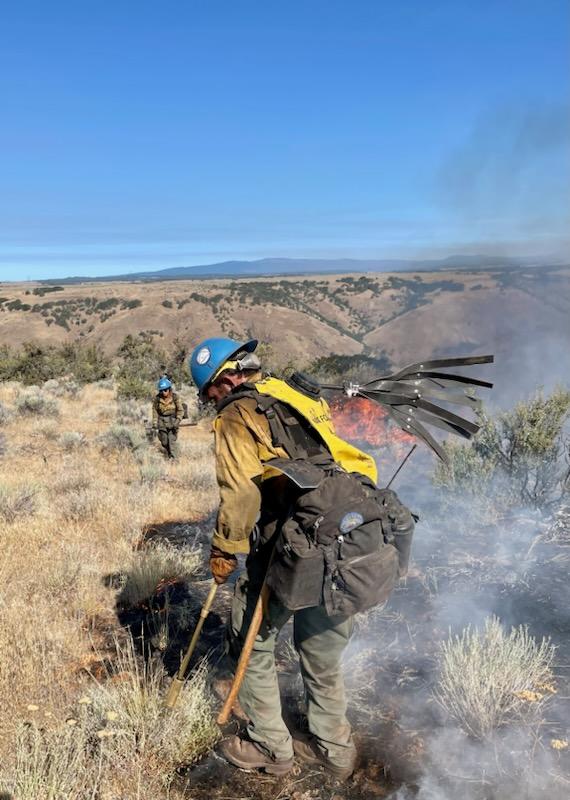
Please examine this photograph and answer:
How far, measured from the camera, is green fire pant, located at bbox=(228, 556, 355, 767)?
9.90 ft

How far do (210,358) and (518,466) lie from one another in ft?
15.0

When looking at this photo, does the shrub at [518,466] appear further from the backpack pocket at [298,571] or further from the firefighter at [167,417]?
the firefighter at [167,417]

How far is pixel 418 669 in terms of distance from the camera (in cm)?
392

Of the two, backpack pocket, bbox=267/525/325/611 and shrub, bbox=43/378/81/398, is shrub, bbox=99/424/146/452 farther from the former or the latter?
backpack pocket, bbox=267/525/325/611

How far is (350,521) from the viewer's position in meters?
2.60

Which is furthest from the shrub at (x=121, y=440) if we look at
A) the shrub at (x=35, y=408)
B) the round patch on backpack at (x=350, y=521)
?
the round patch on backpack at (x=350, y=521)

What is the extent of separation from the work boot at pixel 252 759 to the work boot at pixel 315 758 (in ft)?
0.36

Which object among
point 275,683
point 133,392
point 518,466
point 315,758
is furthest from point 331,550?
point 133,392

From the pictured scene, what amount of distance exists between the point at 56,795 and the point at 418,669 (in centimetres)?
232

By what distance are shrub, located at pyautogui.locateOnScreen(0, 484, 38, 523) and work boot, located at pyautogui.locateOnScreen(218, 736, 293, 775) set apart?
4.33 meters

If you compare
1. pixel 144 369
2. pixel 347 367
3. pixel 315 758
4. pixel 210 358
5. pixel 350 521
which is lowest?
pixel 315 758

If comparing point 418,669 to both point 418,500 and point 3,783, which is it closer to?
point 3,783

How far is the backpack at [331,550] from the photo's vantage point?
2.59 metres

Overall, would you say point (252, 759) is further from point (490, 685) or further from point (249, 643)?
point (490, 685)
